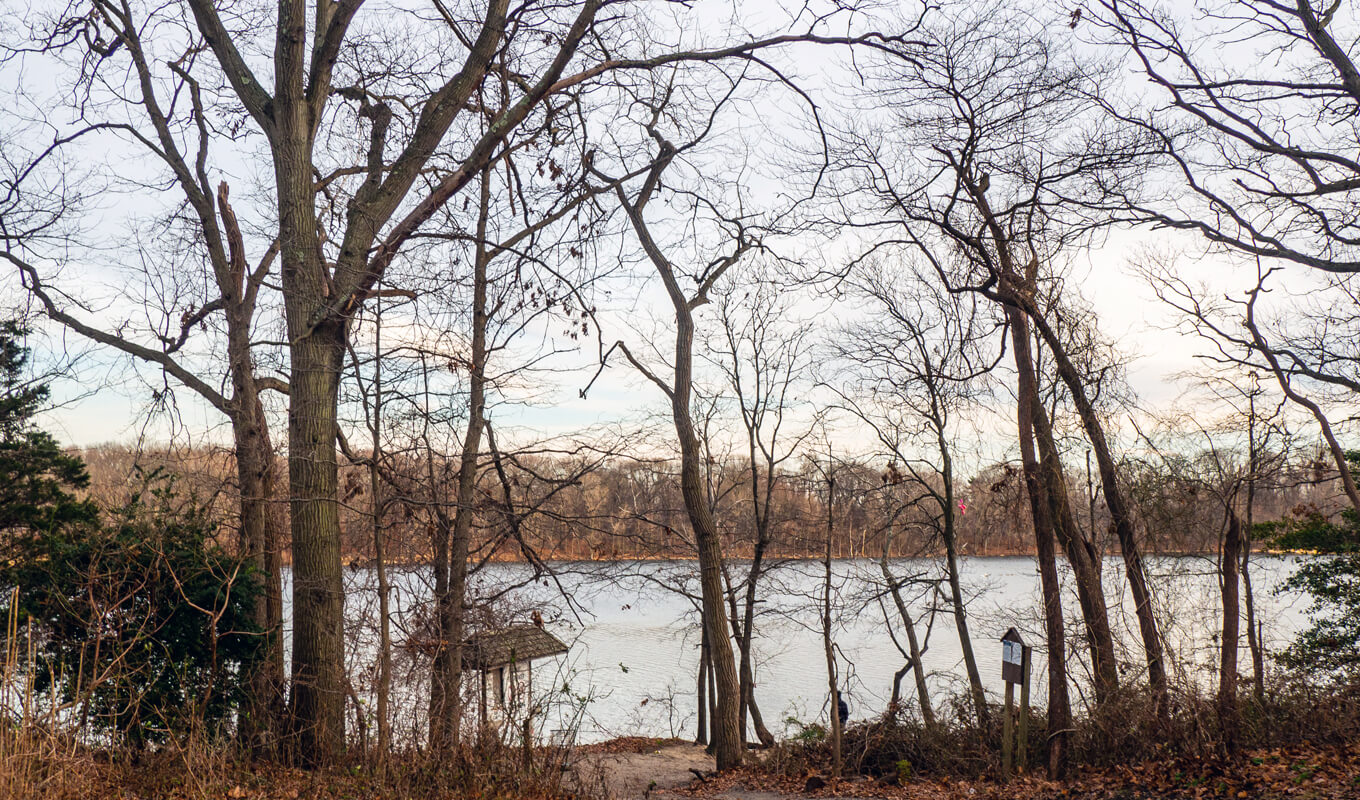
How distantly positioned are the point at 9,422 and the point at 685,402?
13.6 m

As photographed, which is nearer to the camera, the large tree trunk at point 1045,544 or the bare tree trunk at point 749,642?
the large tree trunk at point 1045,544

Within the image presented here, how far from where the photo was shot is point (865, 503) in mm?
19656

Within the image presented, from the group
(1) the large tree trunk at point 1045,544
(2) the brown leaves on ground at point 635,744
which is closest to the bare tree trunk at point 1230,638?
(1) the large tree trunk at point 1045,544

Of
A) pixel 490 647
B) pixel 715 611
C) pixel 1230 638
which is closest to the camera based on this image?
pixel 1230 638

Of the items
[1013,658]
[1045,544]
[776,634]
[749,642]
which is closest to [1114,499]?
[1045,544]

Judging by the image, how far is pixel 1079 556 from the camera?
43.5 feet

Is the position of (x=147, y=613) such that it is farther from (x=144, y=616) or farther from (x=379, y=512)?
(x=379, y=512)

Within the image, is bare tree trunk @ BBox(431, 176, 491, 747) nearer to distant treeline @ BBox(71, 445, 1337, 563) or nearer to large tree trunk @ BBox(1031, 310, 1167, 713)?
distant treeline @ BBox(71, 445, 1337, 563)

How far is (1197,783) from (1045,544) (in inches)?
210

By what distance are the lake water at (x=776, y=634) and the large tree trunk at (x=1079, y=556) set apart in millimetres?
400

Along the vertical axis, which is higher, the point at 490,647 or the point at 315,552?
the point at 315,552

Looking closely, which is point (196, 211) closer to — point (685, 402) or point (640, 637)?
point (685, 402)

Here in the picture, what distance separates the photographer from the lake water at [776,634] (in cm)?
1246

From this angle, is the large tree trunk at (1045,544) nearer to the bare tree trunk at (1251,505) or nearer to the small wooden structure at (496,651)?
the bare tree trunk at (1251,505)
